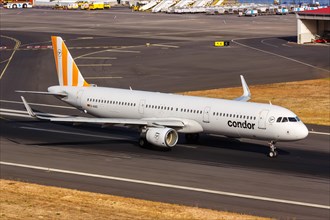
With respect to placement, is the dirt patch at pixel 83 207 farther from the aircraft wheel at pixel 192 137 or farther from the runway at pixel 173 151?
the aircraft wheel at pixel 192 137

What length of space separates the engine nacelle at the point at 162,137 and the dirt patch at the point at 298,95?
1884 cm

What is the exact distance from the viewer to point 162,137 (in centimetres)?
6241

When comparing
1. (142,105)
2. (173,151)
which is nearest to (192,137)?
(173,151)

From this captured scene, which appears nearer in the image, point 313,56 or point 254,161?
point 254,161

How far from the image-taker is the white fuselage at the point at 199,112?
5975cm

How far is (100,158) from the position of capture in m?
62.0

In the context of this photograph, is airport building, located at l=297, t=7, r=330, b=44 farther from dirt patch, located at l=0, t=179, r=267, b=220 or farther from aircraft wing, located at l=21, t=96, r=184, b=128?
dirt patch, located at l=0, t=179, r=267, b=220

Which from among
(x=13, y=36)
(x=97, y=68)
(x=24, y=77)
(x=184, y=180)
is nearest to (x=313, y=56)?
(x=97, y=68)

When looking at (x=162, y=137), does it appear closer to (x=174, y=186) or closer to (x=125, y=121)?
(x=125, y=121)

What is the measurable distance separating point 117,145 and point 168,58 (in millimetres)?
63276

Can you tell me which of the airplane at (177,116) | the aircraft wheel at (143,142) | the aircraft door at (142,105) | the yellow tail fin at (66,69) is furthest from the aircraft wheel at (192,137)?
the yellow tail fin at (66,69)

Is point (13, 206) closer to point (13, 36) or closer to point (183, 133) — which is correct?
point (183, 133)

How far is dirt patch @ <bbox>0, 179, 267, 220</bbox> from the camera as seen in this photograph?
144 feet

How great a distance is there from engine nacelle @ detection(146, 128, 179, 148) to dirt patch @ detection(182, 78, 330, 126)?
18.8 meters
